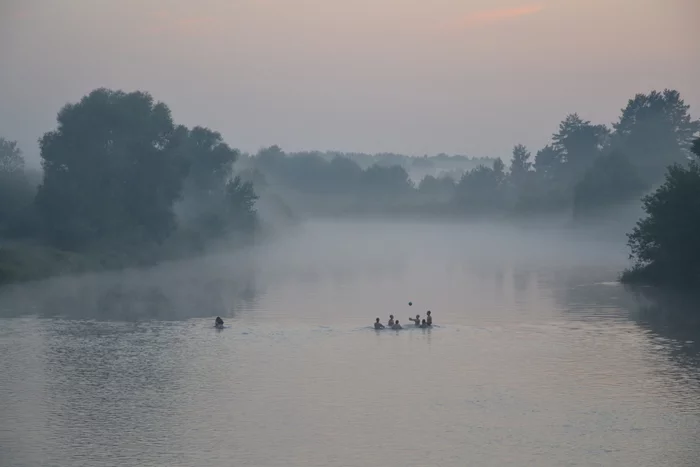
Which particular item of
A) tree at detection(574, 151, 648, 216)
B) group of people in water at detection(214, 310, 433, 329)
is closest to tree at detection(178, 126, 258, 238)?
tree at detection(574, 151, 648, 216)

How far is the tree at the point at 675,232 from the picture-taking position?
68750mm

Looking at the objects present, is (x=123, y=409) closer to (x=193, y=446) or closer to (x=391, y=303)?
(x=193, y=446)

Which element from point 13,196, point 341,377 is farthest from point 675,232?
point 13,196

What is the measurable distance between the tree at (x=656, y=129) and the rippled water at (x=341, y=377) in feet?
321

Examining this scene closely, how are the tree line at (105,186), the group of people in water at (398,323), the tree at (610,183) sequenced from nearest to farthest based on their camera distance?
the group of people in water at (398,323), the tree line at (105,186), the tree at (610,183)

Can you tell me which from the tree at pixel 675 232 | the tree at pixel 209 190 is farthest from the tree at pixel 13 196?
Result: the tree at pixel 675 232

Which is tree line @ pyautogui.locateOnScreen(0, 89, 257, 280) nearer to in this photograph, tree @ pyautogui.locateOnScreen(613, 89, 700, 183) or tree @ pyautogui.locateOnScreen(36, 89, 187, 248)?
tree @ pyautogui.locateOnScreen(36, 89, 187, 248)

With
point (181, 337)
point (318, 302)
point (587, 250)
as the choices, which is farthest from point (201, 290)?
point (587, 250)

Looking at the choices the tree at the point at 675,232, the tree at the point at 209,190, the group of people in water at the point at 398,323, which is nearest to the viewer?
the group of people in water at the point at 398,323

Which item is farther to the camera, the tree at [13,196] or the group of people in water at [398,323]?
the tree at [13,196]

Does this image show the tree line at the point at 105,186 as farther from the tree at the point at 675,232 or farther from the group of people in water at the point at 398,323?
the tree at the point at 675,232

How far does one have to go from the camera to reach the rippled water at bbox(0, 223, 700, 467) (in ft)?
98.8

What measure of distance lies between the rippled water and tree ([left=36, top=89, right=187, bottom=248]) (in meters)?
17.2

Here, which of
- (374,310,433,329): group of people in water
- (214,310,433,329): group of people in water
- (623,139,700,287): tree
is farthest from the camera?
(623,139,700,287): tree
